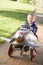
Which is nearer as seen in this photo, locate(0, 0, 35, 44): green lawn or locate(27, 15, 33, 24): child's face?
locate(27, 15, 33, 24): child's face

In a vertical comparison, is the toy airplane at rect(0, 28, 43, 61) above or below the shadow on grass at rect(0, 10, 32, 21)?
above

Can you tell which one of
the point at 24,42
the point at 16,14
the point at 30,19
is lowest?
the point at 16,14

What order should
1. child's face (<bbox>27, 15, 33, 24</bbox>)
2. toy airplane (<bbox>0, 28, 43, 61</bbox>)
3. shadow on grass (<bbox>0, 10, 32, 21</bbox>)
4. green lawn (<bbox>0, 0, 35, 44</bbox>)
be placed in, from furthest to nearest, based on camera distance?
shadow on grass (<bbox>0, 10, 32, 21</bbox>) → green lawn (<bbox>0, 0, 35, 44</bbox>) → child's face (<bbox>27, 15, 33, 24</bbox>) → toy airplane (<bbox>0, 28, 43, 61</bbox>)

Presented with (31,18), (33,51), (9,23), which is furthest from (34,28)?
(9,23)

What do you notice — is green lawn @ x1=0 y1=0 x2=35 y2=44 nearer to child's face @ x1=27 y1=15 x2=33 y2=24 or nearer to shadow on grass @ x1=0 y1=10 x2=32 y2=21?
shadow on grass @ x1=0 y1=10 x2=32 y2=21

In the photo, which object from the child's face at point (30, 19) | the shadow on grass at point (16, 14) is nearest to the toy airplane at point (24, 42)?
the child's face at point (30, 19)

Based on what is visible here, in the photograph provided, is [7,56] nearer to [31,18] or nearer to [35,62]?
[35,62]

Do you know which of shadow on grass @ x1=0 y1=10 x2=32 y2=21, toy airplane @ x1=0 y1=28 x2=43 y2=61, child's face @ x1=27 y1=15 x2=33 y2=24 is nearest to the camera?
toy airplane @ x1=0 y1=28 x2=43 y2=61

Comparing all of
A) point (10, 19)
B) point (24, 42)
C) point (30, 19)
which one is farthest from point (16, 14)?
point (24, 42)

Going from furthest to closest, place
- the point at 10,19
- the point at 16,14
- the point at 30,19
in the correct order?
the point at 16,14
the point at 10,19
the point at 30,19

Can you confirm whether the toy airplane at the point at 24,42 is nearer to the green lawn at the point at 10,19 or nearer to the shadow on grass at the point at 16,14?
the green lawn at the point at 10,19

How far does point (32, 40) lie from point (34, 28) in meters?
0.83

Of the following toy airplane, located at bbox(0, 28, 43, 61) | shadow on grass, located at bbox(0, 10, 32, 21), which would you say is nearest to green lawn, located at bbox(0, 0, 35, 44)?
shadow on grass, located at bbox(0, 10, 32, 21)

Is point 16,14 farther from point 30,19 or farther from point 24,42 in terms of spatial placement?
point 24,42
